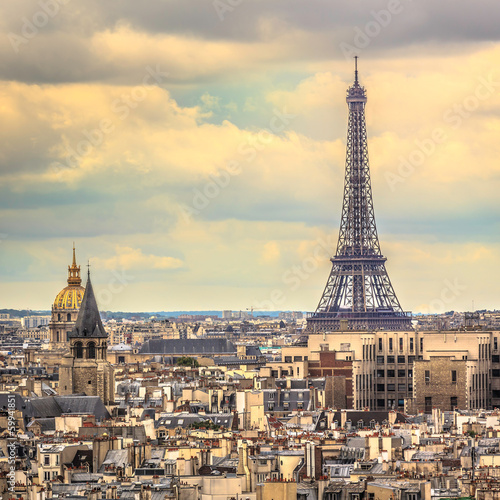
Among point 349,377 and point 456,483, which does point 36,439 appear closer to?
point 456,483

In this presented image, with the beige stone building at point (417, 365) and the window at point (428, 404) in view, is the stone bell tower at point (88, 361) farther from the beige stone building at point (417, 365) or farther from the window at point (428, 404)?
the window at point (428, 404)

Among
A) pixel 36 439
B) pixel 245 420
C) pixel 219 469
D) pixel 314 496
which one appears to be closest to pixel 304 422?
pixel 245 420

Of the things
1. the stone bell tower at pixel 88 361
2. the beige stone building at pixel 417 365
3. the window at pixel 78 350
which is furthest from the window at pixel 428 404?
the window at pixel 78 350

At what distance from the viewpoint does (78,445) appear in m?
75.1

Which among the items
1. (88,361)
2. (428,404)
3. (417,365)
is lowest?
(428,404)

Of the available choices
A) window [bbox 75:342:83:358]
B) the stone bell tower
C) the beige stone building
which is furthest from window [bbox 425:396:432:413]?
window [bbox 75:342:83:358]

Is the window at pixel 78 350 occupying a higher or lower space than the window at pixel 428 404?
higher

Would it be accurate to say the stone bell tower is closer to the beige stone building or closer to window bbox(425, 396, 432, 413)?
the beige stone building

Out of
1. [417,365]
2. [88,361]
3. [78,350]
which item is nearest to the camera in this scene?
[417,365]

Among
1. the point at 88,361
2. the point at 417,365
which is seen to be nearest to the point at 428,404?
the point at 417,365

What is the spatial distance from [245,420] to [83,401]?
16.0m

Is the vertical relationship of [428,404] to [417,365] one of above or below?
below

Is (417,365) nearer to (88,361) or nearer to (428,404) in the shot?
(428,404)

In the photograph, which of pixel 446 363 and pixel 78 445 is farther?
pixel 446 363
